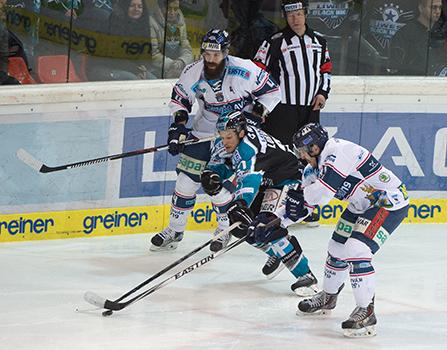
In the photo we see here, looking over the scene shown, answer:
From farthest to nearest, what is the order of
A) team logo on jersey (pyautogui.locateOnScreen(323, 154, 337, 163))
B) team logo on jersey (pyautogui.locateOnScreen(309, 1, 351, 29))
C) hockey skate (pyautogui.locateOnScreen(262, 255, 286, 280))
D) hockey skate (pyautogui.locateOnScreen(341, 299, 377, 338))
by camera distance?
team logo on jersey (pyautogui.locateOnScreen(309, 1, 351, 29)), hockey skate (pyautogui.locateOnScreen(262, 255, 286, 280)), hockey skate (pyautogui.locateOnScreen(341, 299, 377, 338)), team logo on jersey (pyautogui.locateOnScreen(323, 154, 337, 163))

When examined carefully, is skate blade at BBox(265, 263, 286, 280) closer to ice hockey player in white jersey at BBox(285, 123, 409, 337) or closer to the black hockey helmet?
ice hockey player in white jersey at BBox(285, 123, 409, 337)

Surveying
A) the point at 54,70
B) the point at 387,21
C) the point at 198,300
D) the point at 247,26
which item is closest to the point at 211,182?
the point at 198,300

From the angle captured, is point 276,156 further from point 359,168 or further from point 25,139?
point 25,139

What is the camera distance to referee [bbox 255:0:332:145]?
27.0 feet

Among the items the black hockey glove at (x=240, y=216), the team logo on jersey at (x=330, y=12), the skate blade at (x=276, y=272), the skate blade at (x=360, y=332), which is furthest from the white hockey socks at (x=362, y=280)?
the team logo on jersey at (x=330, y=12)

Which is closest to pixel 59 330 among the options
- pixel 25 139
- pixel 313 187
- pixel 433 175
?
pixel 313 187

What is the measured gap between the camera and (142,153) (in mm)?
7594

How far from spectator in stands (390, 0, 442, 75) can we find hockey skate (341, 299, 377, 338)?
3.17 metres

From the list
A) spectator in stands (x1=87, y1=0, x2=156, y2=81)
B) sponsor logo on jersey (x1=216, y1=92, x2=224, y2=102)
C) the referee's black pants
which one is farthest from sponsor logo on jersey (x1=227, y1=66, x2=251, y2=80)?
spectator in stands (x1=87, y1=0, x2=156, y2=81)

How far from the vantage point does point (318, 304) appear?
21.4ft

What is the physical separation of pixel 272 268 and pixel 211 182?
1.92ft

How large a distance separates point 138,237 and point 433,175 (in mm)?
2082

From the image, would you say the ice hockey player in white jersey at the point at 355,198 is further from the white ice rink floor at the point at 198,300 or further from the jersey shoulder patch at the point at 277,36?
the jersey shoulder patch at the point at 277,36

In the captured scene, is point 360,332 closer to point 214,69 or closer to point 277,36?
point 214,69
